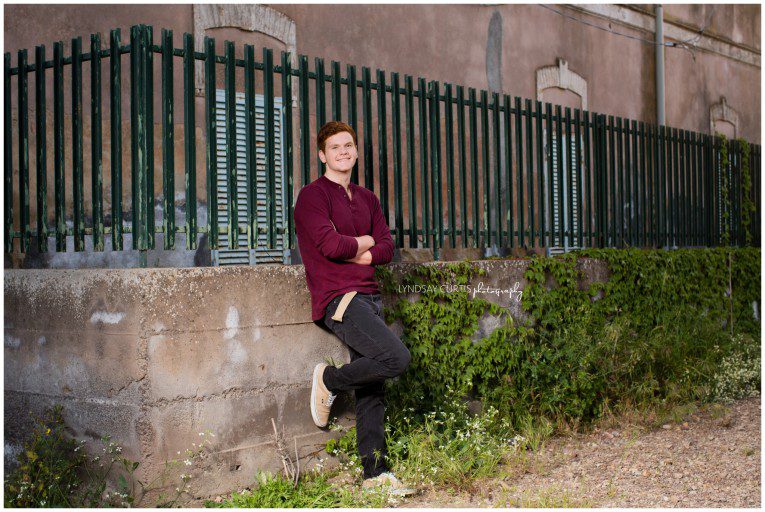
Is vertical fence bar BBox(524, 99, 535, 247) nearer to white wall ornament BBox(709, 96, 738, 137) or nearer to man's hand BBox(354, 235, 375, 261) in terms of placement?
man's hand BBox(354, 235, 375, 261)

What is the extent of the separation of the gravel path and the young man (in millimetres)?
546

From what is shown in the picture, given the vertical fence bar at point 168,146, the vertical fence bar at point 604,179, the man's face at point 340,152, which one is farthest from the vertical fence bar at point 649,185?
the vertical fence bar at point 168,146

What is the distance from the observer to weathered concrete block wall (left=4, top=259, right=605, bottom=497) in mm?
4523

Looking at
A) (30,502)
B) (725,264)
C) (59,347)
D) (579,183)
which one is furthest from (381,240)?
(725,264)

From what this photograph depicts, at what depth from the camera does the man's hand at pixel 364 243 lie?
4.81 m

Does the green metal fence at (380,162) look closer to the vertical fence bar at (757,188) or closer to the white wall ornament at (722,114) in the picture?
the vertical fence bar at (757,188)

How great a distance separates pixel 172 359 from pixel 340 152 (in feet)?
4.80

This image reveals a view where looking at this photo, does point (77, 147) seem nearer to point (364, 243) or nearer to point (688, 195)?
point (364, 243)

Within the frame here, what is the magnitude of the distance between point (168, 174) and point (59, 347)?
1174 millimetres

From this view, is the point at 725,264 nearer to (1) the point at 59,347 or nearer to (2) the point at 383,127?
(2) the point at 383,127

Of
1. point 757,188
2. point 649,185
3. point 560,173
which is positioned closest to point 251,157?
point 560,173

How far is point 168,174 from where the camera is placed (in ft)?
15.8

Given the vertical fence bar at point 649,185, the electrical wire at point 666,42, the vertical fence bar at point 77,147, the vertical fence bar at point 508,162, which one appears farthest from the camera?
the electrical wire at point 666,42

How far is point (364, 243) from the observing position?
4.84 metres
